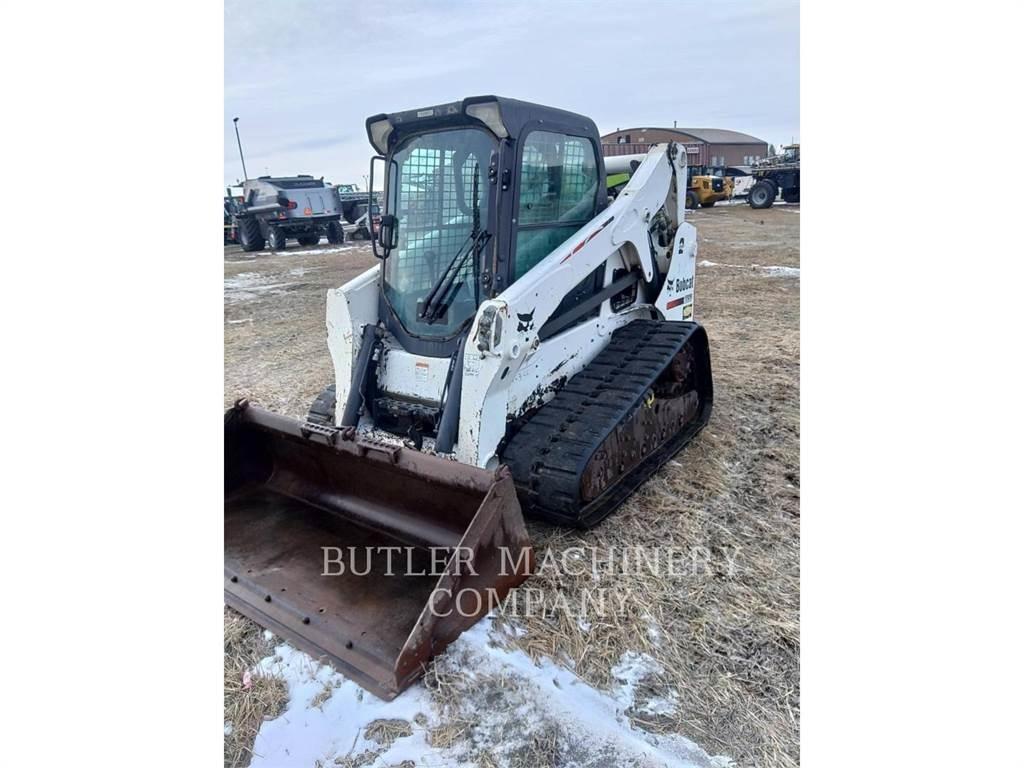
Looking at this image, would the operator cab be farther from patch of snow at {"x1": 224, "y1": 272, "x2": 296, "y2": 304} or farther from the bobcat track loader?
patch of snow at {"x1": 224, "y1": 272, "x2": 296, "y2": 304}

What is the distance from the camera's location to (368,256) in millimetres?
16172

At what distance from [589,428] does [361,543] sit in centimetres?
118

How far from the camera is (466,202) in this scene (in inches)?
138

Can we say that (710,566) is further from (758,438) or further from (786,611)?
(758,438)

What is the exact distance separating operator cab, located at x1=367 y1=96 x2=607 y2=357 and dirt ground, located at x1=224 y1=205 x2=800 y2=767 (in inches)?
49.0

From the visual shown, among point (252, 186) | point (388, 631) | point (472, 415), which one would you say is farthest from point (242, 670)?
point (252, 186)

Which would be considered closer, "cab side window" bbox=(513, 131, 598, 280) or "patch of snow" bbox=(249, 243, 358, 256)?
"cab side window" bbox=(513, 131, 598, 280)

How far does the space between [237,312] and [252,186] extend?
1058 centimetres

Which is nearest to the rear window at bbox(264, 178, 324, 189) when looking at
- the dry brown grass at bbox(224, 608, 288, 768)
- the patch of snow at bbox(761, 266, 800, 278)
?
the patch of snow at bbox(761, 266, 800, 278)

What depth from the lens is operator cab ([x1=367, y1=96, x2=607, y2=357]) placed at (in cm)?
335

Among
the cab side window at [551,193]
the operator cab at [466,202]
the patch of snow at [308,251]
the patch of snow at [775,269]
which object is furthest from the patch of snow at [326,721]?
the patch of snow at [308,251]

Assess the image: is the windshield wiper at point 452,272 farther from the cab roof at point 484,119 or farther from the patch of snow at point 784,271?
the patch of snow at point 784,271

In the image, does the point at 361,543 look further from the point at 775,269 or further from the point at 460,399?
the point at 775,269

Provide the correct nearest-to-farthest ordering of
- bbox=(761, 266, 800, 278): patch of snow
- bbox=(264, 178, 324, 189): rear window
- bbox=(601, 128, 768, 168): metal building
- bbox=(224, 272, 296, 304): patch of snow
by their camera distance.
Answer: bbox=(761, 266, 800, 278): patch of snow → bbox=(224, 272, 296, 304): patch of snow → bbox=(264, 178, 324, 189): rear window → bbox=(601, 128, 768, 168): metal building
